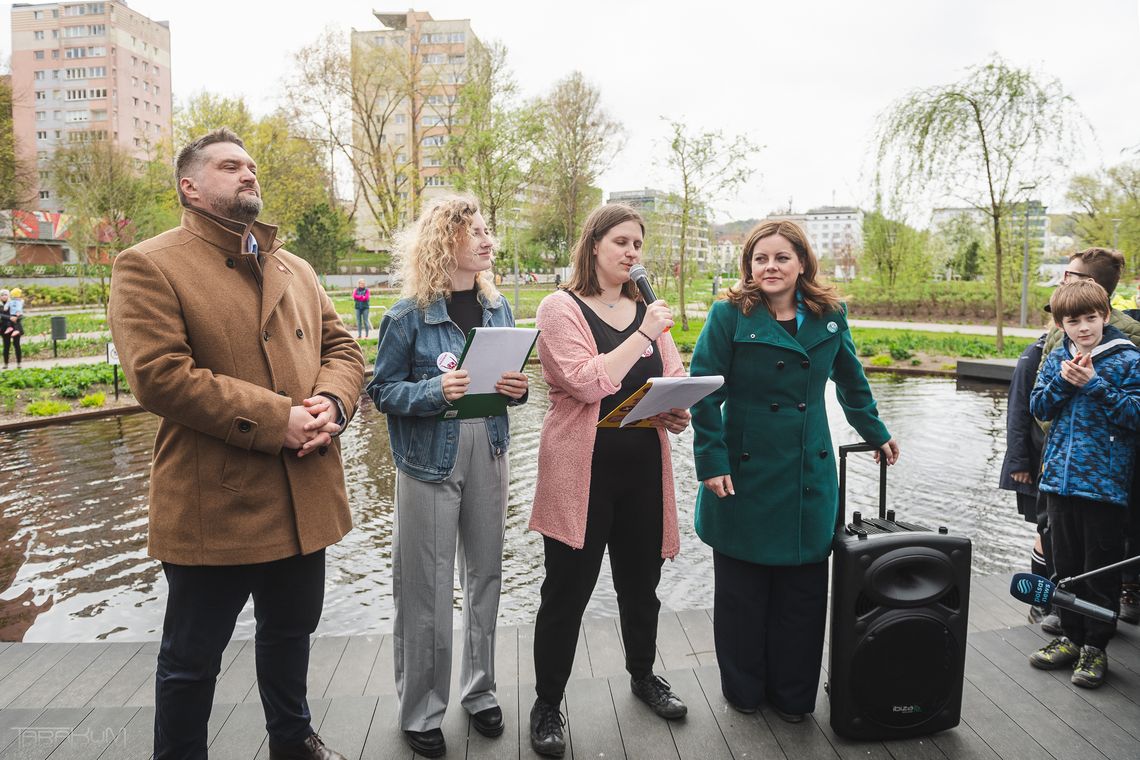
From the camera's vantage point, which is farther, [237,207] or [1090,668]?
[1090,668]

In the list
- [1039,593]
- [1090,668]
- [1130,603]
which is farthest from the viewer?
[1130,603]

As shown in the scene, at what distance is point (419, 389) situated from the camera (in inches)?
99.1

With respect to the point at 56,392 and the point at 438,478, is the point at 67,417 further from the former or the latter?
the point at 438,478

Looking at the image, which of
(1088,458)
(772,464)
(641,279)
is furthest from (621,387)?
(1088,458)

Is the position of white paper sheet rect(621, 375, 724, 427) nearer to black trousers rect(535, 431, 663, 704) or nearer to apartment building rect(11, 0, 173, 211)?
black trousers rect(535, 431, 663, 704)

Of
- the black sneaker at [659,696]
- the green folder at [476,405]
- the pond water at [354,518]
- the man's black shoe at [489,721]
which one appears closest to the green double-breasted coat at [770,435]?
the black sneaker at [659,696]

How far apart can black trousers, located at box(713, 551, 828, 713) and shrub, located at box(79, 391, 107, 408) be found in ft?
34.2

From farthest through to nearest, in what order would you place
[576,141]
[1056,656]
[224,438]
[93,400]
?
1. [576,141]
2. [93,400]
3. [1056,656]
4. [224,438]

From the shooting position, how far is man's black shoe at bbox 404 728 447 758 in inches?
99.1

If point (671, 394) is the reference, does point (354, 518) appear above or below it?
below

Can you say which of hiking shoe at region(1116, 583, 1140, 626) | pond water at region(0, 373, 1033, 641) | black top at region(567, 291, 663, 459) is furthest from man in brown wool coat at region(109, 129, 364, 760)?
hiking shoe at region(1116, 583, 1140, 626)

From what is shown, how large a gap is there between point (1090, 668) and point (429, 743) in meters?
2.53

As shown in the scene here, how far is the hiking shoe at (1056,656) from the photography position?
311 cm

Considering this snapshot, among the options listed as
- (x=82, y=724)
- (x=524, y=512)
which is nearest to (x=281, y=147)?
(x=524, y=512)
